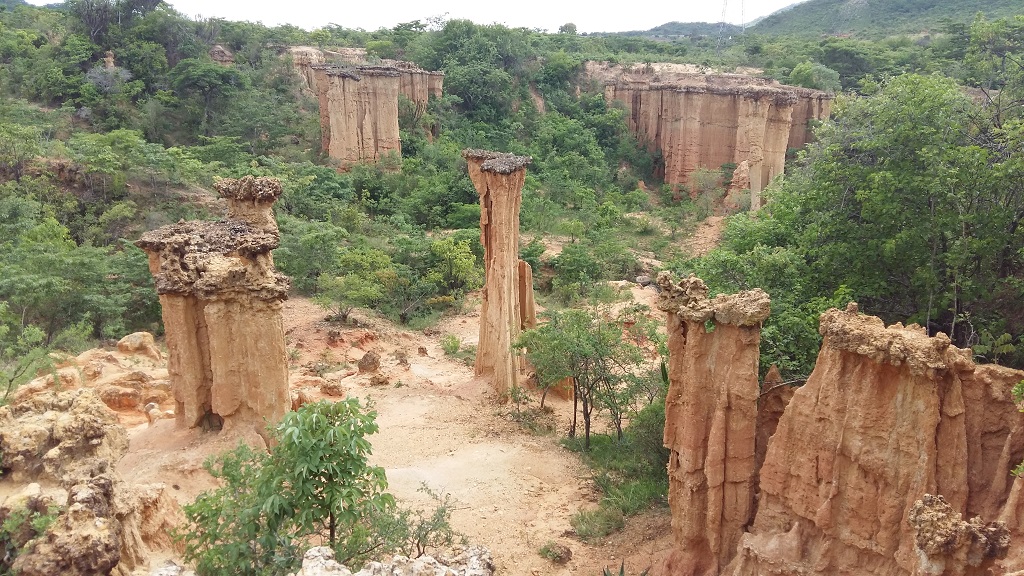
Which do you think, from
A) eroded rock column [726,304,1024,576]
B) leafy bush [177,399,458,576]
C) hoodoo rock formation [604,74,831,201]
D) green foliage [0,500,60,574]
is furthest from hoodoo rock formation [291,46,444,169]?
eroded rock column [726,304,1024,576]

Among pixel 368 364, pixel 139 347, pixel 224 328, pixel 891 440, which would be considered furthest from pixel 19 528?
pixel 368 364

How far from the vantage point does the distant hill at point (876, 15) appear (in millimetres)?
52944

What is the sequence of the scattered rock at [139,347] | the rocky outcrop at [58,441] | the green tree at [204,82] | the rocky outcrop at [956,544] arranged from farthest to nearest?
the green tree at [204,82] < the scattered rock at [139,347] < the rocky outcrop at [58,441] < the rocky outcrop at [956,544]

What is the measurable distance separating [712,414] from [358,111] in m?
27.7

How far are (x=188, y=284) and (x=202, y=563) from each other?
4.53 meters

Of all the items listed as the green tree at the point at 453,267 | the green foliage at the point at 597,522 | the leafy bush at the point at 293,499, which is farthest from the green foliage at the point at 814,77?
the leafy bush at the point at 293,499

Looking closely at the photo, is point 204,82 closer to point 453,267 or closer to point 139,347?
point 453,267

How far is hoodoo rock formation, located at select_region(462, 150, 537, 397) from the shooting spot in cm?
1433

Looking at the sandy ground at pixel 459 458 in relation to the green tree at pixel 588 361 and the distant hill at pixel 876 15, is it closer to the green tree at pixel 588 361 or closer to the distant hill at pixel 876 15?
the green tree at pixel 588 361

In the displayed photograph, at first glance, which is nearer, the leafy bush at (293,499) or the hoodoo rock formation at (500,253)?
the leafy bush at (293,499)

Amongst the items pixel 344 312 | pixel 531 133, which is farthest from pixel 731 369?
pixel 531 133

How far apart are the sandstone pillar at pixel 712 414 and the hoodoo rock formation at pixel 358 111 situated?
26.6m

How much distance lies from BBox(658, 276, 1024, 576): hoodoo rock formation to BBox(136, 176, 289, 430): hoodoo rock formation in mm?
5107

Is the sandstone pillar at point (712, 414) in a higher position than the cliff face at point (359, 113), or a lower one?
lower
